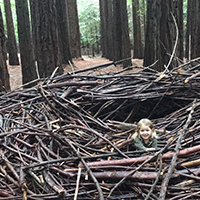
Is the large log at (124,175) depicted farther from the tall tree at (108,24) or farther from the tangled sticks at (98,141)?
the tall tree at (108,24)

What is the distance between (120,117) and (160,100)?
0.48 metres

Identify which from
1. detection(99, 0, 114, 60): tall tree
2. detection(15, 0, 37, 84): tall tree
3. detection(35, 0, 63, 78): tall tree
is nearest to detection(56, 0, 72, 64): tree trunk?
detection(15, 0, 37, 84): tall tree

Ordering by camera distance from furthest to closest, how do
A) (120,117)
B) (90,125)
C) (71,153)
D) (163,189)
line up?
1. (120,117)
2. (90,125)
3. (71,153)
4. (163,189)

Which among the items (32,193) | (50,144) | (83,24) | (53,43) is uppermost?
(83,24)

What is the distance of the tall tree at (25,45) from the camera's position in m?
9.64

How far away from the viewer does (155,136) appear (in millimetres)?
2312

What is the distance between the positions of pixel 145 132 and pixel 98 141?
1.34 ft

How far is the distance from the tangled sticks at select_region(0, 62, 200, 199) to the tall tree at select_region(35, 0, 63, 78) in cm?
441

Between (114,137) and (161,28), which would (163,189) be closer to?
(114,137)

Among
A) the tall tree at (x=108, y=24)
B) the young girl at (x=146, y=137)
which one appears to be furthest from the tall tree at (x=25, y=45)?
the tall tree at (x=108, y=24)

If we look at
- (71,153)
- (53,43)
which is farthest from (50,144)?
(53,43)

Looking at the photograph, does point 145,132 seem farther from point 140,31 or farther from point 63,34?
point 140,31

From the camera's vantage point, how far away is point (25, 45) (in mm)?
9836

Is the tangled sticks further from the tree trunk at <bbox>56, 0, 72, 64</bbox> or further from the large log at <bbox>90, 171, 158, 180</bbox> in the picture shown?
the tree trunk at <bbox>56, 0, 72, 64</bbox>
